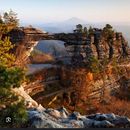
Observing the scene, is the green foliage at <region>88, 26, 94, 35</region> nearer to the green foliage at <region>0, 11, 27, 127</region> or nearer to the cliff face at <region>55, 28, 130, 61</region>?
the cliff face at <region>55, 28, 130, 61</region>

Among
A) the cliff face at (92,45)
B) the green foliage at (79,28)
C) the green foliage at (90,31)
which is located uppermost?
the green foliage at (79,28)

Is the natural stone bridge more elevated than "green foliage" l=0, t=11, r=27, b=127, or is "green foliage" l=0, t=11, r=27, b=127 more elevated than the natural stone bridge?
"green foliage" l=0, t=11, r=27, b=127

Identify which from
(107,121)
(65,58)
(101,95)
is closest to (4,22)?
(65,58)

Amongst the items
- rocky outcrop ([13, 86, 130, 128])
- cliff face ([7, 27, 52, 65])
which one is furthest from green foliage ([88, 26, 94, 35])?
rocky outcrop ([13, 86, 130, 128])

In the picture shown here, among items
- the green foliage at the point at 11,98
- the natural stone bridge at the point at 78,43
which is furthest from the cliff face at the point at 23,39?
the green foliage at the point at 11,98

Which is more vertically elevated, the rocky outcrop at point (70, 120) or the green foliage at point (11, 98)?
the green foliage at point (11, 98)

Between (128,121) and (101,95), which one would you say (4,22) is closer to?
(101,95)

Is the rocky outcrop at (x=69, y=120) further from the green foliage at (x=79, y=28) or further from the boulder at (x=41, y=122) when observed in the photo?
the green foliage at (x=79, y=28)

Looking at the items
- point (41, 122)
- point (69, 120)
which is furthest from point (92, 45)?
point (41, 122)

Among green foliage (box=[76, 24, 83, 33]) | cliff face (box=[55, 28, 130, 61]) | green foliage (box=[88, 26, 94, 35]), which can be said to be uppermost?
green foliage (box=[76, 24, 83, 33])

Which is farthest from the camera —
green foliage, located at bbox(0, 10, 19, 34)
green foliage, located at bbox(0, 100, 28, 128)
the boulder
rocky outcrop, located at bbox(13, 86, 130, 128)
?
green foliage, located at bbox(0, 10, 19, 34)

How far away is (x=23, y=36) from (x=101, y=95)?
23.4 ft

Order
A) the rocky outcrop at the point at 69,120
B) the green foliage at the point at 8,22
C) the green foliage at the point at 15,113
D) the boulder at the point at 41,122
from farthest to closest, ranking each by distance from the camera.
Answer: the green foliage at the point at 8,22 < the rocky outcrop at the point at 69,120 < the boulder at the point at 41,122 < the green foliage at the point at 15,113

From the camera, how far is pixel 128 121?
40.4 ft
